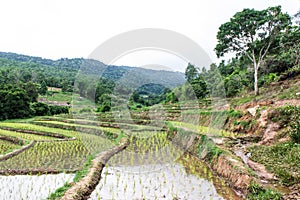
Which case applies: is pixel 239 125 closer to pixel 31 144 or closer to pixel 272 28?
pixel 272 28

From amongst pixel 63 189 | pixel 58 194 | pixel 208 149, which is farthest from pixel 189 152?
pixel 58 194

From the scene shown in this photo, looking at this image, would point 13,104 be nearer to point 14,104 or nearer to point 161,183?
point 14,104

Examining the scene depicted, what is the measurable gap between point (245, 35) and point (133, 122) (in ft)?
36.8

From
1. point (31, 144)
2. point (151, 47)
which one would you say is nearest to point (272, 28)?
point (151, 47)

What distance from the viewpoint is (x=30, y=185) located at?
258 inches

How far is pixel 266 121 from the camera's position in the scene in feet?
34.1

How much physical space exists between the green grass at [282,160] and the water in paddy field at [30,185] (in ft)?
18.1

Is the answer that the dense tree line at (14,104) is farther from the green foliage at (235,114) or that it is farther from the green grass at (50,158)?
the green foliage at (235,114)

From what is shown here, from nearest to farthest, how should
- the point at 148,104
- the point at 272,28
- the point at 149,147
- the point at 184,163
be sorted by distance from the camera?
the point at 184,163 < the point at 149,147 < the point at 272,28 < the point at 148,104

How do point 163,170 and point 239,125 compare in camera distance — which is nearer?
point 163,170

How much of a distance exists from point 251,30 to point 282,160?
1127cm

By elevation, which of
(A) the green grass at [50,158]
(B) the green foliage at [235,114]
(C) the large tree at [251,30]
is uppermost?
(C) the large tree at [251,30]

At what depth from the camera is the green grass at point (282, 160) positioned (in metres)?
5.51

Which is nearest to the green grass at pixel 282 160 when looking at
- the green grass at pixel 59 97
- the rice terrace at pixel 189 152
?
the rice terrace at pixel 189 152
